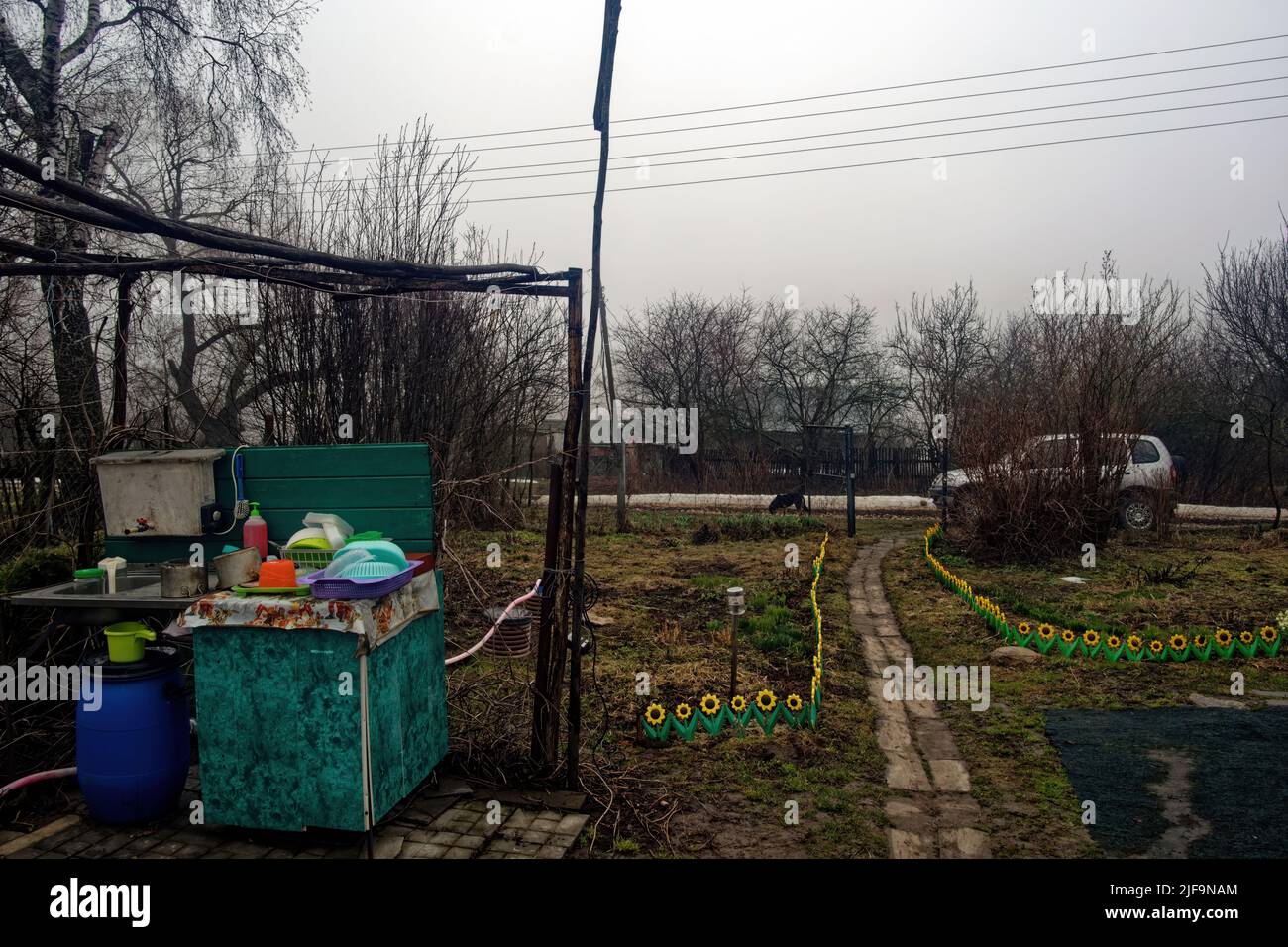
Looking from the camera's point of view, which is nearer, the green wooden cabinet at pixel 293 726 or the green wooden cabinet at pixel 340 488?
the green wooden cabinet at pixel 293 726

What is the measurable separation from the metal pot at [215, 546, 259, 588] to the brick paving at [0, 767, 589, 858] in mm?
1031

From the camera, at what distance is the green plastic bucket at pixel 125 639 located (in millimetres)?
3475

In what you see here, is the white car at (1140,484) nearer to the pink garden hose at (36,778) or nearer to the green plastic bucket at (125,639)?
the green plastic bucket at (125,639)

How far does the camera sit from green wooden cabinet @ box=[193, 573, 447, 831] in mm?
3105

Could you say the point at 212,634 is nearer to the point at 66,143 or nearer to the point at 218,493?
the point at 218,493

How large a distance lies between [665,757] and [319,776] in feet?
6.13

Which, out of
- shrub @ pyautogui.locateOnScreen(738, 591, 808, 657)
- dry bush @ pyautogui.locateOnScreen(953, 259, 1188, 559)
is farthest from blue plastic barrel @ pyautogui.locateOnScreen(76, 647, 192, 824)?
dry bush @ pyautogui.locateOnScreen(953, 259, 1188, 559)

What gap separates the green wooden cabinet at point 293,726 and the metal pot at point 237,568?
12.8 inches

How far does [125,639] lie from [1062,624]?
22.4 ft

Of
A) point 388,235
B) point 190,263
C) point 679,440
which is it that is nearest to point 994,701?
point 190,263

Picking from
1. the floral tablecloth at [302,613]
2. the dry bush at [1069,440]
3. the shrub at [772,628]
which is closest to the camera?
the floral tablecloth at [302,613]

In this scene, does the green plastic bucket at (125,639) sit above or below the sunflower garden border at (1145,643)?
above

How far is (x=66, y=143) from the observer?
780 centimetres

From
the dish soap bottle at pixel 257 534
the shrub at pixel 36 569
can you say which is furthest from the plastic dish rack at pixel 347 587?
the shrub at pixel 36 569
